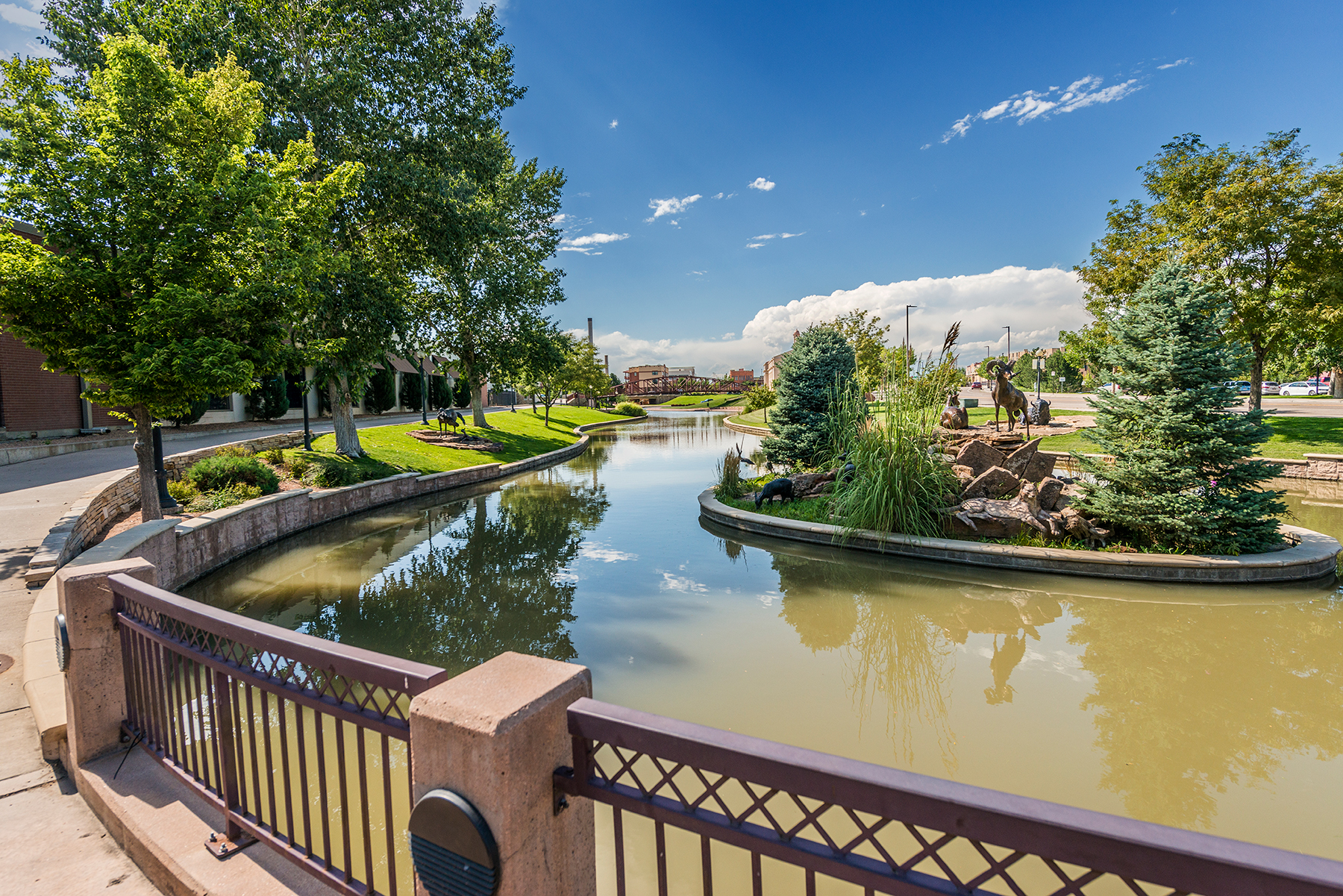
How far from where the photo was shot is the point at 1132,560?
23.2 ft

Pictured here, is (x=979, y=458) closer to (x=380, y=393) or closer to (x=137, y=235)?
(x=137, y=235)

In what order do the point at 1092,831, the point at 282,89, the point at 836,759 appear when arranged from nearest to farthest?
the point at 1092,831 < the point at 836,759 < the point at 282,89

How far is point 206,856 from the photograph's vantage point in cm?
227

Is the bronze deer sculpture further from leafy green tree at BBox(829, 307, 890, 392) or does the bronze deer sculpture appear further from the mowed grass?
the mowed grass

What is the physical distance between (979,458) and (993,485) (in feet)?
1.73

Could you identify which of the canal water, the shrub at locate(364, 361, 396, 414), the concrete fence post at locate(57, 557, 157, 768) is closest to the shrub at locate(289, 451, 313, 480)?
the canal water

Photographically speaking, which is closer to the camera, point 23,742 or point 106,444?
point 23,742

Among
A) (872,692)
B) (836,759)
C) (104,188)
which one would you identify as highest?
(104,188)

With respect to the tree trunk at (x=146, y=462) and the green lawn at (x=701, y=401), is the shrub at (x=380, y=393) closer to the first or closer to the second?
the tree trunk at (x=146, y=462)

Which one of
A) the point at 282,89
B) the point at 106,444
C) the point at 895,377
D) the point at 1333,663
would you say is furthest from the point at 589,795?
the point at 106,444

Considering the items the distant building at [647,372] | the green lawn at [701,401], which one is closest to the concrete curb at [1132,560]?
the green lawn at [701,401]

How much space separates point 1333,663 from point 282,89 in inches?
718

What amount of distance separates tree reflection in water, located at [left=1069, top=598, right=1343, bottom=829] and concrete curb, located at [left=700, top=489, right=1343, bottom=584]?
0.59 metres

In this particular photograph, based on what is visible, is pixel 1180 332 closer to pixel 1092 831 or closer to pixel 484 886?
pixel 1092 831
